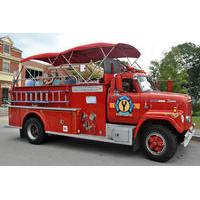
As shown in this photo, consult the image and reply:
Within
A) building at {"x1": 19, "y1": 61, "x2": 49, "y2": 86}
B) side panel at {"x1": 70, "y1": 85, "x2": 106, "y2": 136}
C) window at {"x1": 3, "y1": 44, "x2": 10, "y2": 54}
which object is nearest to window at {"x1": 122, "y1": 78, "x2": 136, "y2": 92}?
side panel at {"x1": 70, "y1": 85, "x2": 106, "y2": 136}

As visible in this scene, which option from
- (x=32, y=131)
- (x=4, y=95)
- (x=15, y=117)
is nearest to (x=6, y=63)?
(x=4, y=95)

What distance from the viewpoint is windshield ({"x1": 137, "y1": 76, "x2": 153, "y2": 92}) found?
19.7 ft

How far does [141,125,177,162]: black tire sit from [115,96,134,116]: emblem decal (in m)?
0.75

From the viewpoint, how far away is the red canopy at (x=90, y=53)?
638cm

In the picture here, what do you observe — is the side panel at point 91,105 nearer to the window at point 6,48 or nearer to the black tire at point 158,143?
the black tire at point 158,143

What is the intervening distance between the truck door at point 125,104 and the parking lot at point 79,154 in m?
1.07

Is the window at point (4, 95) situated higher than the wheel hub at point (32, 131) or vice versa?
the window at point (4, 95)

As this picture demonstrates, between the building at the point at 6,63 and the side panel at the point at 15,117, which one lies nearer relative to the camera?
the side panel at the point at 15,117

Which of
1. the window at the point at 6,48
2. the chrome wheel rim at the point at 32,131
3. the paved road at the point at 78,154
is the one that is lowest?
the paved road at the point at 78,154

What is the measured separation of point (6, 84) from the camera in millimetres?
27172

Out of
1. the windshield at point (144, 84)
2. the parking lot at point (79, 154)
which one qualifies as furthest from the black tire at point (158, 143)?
the windshield at point (144, 84)

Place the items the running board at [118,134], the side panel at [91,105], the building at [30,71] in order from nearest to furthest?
the running board at [118,134], the side panel at [91,105], the building at [30,71]

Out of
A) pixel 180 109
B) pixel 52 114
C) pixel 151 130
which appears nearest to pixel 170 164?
pixel 151 130

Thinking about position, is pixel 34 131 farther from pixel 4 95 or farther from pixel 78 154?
pixel 4 95
